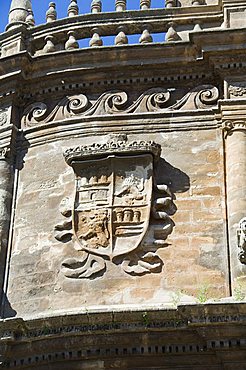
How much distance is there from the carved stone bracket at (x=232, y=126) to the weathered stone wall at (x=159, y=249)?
217mm

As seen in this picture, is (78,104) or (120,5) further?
(120,5)

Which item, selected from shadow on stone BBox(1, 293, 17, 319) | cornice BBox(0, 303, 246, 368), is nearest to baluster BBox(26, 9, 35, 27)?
shadow on stone BBox(1, 293, 17, 319)

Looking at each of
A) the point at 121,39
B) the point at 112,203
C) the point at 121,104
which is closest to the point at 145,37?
the point at 121,39

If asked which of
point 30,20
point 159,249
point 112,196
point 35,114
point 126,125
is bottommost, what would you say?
point 159,249

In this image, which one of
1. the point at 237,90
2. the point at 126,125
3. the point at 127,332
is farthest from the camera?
the point at 126,125

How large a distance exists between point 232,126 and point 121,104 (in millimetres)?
1625

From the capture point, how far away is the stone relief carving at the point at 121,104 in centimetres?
1298

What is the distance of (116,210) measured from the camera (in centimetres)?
1202

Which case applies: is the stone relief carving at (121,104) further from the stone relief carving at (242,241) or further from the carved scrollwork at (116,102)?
the stone relief carving at (242,241)

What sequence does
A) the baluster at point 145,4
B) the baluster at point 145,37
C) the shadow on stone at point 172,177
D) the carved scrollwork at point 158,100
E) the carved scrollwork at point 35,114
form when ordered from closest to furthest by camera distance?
the shadow on stone at point 172,177 → the carved scrollwork at point 158,100 → the carved scrollwork at point 35,114 → the baluster at point 145,37 → the baluster at point 145,4

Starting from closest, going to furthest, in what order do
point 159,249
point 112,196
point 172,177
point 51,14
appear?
point 159,249 → point 112,196 → point 172,177 → point 51,14

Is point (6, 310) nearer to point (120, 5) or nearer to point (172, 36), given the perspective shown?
point (172, 36)

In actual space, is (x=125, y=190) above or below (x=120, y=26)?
below

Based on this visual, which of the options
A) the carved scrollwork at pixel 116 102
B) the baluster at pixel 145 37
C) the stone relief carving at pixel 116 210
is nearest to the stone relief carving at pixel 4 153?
the stone relief carving at pixel 116 210
